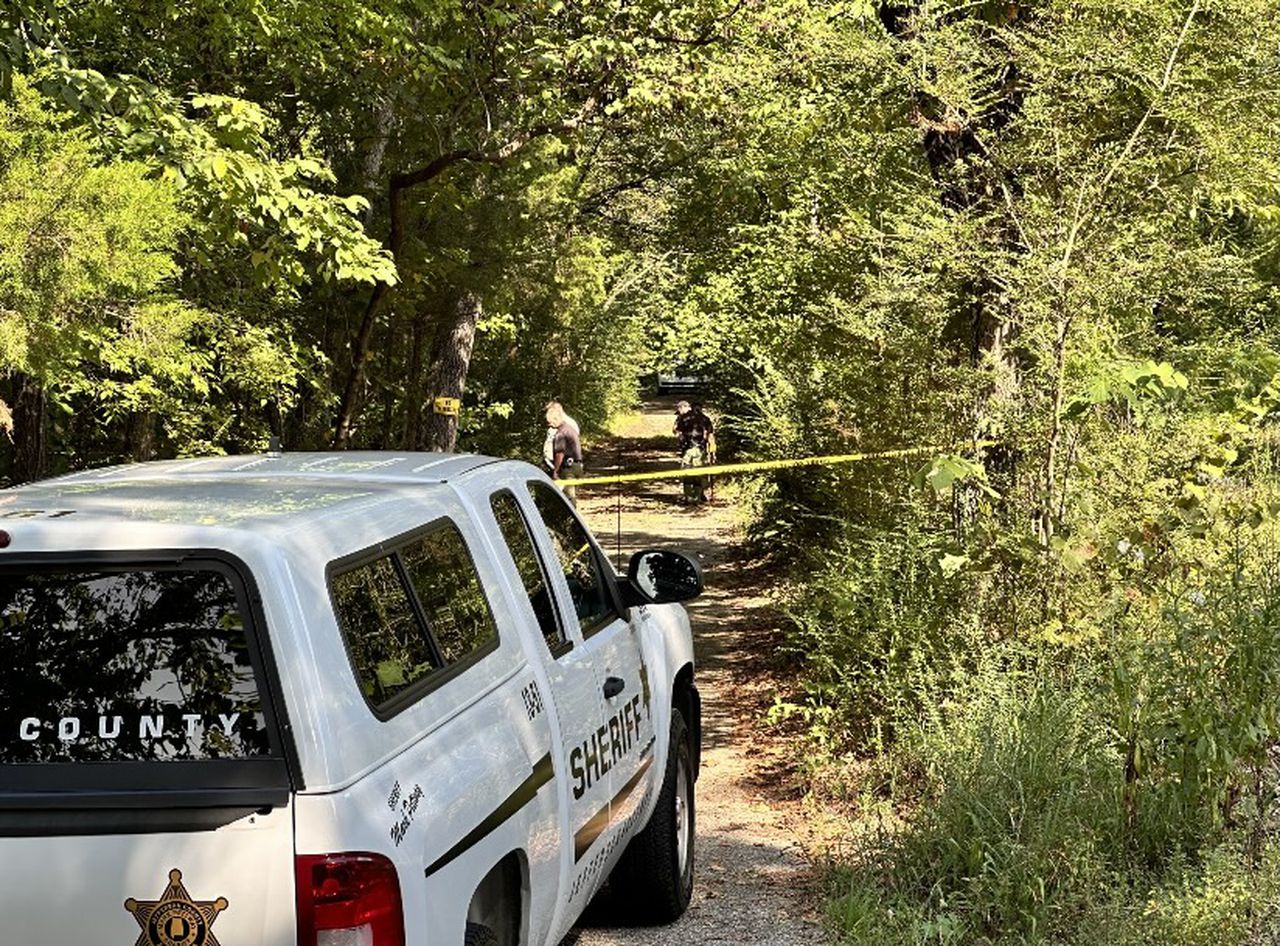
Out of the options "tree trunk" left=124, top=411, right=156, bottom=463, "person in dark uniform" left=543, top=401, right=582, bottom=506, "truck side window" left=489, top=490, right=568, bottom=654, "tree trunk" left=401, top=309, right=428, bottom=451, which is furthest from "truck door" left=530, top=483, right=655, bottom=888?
"person in dark uniform" left=543, top=401, right=582, bottom=506

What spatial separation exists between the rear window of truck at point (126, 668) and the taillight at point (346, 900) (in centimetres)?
26

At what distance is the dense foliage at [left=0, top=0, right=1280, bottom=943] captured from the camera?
6.10m

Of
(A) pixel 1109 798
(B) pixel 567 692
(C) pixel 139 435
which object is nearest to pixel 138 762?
(B) pixel 567 692

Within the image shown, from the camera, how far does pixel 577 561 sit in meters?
5.38

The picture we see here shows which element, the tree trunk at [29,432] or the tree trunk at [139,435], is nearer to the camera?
the tree trunk at [29,432]

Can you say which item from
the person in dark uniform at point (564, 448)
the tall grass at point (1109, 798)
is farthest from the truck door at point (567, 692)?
the person in dark uniform at point (564, 448)

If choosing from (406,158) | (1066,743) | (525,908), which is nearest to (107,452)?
(406,158)

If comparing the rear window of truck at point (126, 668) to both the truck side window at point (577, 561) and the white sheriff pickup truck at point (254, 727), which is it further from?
the truck side window at point (577, 561)

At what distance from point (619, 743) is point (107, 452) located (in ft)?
45.4

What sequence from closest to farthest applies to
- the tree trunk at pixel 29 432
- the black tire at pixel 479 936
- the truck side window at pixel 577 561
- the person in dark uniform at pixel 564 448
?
the black tire at pixel 479 936
the truck side window at pixel 577 561
the tree trunk at pixel 29 432
the person in dark uniform at pixel 564 448

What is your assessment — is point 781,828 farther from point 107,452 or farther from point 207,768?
point 107,452

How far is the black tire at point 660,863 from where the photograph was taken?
607 centimetres

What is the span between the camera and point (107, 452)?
57.7ft

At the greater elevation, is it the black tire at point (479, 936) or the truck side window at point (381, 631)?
the truck side window at point (381, 631)
